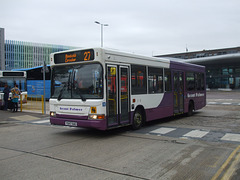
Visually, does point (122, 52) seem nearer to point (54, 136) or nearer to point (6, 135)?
point (54, 136)

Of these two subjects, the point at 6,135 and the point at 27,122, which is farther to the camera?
the point at 27,122

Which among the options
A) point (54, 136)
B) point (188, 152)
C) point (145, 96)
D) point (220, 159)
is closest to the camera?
point (220, 159)

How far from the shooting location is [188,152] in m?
6.54

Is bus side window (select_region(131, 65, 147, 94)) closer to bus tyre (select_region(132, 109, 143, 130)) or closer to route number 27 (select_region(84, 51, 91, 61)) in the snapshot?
bus tyre (select_region(132, 109, 143, 130))

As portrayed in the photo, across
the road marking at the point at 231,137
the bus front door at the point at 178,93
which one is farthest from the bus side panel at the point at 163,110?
the road marking at the point at 231,137

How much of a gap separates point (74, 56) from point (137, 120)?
341cm

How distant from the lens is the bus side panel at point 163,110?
10.7 meters

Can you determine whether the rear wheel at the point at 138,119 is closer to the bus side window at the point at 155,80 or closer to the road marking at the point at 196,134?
the bus side window at the point at 155,80

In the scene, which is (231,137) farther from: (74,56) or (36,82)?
(36,82)

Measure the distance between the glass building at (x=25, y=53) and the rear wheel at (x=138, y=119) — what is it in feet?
314

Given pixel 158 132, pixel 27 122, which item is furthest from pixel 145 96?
pixel 27 122

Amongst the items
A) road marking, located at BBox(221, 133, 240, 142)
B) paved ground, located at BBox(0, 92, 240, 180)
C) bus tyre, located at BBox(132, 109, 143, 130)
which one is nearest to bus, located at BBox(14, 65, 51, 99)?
paved ground, located at BBox(0, 92, 240, 180)

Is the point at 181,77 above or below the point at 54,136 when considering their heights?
above

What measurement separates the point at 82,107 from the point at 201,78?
9.57 m
